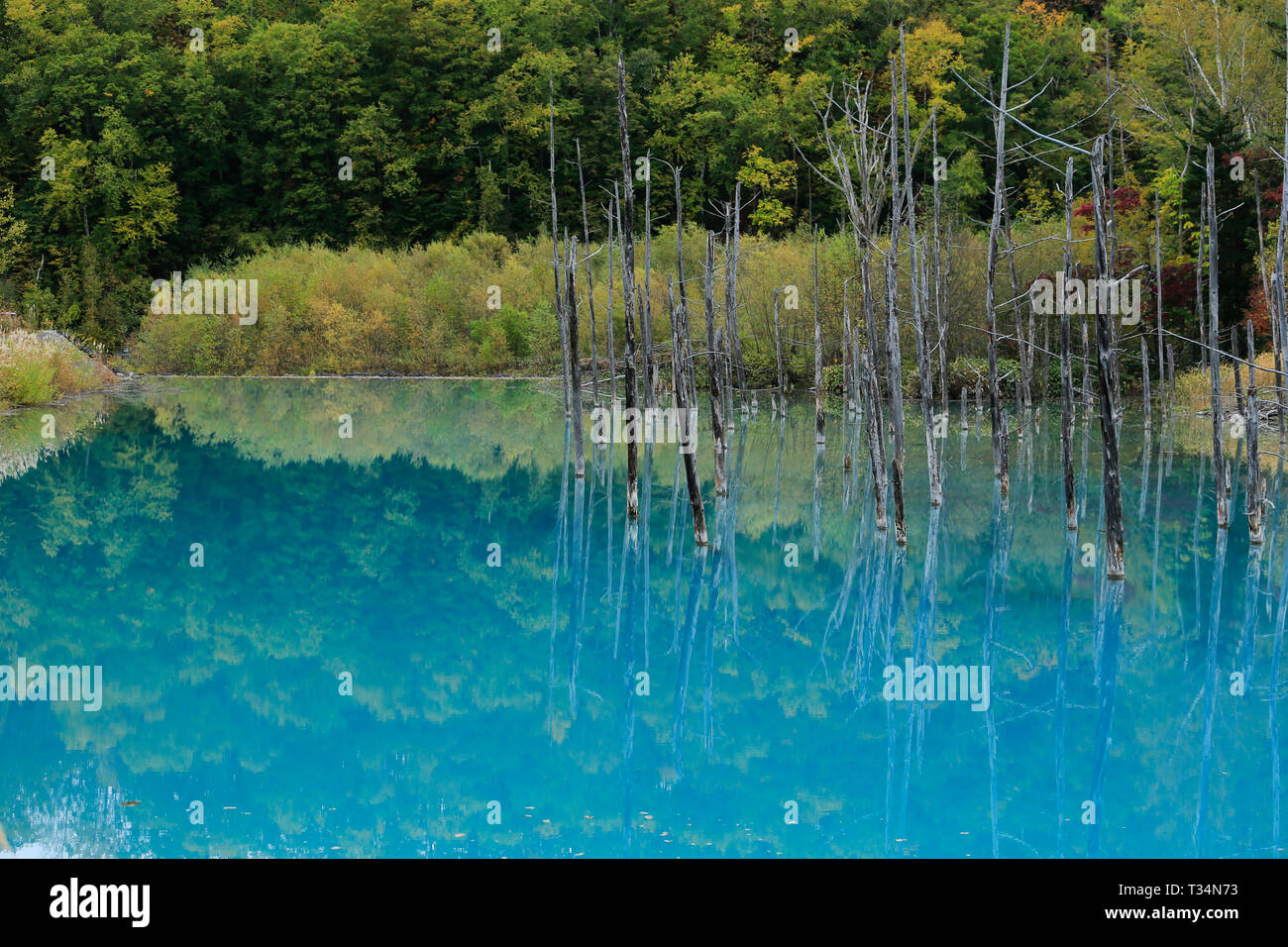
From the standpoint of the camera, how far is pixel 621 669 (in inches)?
385

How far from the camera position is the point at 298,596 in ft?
39.9

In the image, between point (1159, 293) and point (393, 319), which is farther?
point (393, 319)

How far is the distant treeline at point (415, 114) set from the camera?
4766 cm

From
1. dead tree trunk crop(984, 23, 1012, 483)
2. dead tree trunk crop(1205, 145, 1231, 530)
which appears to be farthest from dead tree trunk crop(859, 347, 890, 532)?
dead tree trunk crop(1205, 145, 1231, 530)

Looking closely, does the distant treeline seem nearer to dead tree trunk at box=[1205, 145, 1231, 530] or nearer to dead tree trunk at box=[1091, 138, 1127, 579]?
dead tree trunk at box=[1205, 145, 1231, 530]

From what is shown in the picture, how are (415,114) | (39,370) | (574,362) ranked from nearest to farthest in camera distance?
1. (574,362)
2. (39,370)
3. (415,114)

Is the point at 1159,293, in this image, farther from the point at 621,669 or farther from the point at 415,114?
the point at 415,114

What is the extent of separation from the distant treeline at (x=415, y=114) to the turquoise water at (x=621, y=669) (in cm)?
3073

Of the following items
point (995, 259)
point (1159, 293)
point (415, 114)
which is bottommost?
point (1159, 293)

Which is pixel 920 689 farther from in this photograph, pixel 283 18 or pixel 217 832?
pixel 283 18

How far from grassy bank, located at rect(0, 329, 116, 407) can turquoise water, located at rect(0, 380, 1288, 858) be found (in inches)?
348

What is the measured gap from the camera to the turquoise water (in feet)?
22.5

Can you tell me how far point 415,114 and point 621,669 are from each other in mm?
49940

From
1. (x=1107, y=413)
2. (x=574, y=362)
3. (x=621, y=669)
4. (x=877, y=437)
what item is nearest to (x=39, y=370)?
(x=574, y=362)
